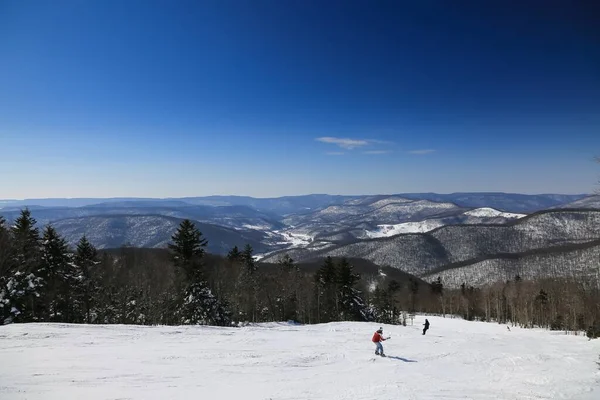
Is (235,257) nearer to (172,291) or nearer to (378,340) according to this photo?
(172,291)

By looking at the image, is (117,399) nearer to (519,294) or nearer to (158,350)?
(158,350)

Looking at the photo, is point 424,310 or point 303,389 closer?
point 303,389

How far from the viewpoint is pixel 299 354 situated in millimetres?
20641

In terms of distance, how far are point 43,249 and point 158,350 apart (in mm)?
25426

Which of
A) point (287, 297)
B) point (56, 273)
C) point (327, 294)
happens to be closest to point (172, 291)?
point (56, 273)

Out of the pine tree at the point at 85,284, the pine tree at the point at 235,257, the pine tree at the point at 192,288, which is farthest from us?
the pine tree at the point at 235,257

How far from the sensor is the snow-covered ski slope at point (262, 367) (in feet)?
43.5

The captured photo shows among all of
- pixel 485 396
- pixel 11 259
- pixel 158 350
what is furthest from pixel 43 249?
pixel 485 396

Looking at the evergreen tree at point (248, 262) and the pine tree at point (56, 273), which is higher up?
the pine tree at point (56, 273)

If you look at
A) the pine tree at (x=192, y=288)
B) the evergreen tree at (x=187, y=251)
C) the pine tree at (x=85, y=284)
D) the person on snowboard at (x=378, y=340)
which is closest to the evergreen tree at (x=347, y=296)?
the pine tree at (x=192, y=288)

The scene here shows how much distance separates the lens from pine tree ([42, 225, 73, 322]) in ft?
114

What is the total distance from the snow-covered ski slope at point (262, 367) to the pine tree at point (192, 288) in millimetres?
10755

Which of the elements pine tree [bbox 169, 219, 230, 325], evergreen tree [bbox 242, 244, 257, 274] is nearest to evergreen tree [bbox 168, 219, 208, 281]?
pine tree [bbox 169, 219, 230, 325]

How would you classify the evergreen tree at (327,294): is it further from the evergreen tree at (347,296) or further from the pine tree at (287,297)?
the pine tree at (287,297)
